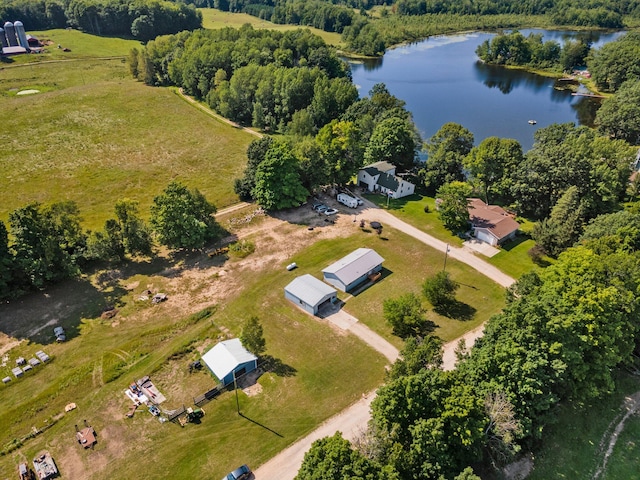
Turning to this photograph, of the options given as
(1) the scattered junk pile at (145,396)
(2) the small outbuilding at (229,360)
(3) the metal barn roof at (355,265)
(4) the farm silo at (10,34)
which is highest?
(4) the farm silo at (10,34)

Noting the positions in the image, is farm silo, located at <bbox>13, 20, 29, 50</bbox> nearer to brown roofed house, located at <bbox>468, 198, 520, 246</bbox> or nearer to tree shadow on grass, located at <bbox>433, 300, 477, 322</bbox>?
brown roofed house, located at <bbox>468, 198, 520, 246</bbox>

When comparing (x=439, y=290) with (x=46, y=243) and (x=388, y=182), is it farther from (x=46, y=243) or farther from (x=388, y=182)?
(x=46, y=243)

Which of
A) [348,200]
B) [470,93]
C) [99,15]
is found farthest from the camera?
[99,15]

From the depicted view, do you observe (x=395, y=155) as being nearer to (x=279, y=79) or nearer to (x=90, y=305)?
(x=279, y=79)

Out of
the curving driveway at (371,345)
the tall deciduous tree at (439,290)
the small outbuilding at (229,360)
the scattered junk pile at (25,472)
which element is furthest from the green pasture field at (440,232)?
→ the scattered junk pile at (25,472)

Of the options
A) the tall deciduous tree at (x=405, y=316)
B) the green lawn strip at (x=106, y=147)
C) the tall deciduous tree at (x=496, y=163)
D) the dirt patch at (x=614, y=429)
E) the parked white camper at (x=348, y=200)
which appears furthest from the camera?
the green lawn strip at (x=106, y=147)

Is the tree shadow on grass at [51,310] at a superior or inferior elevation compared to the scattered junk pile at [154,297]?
inferior

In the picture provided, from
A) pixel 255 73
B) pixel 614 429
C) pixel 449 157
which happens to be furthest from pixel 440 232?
pixel 255 73

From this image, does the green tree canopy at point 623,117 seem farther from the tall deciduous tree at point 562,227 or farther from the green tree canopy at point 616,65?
the tall deciduous tree at point 562,227
